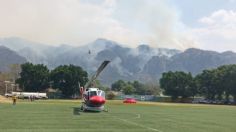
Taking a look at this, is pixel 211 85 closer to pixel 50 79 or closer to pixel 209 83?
pixel 209 83

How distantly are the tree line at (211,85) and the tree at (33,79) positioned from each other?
52.7 meters

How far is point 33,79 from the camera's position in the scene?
194 meters

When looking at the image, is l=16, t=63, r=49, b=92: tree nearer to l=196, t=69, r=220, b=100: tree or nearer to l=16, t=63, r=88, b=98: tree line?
l=16, t=63, r=88, b=98: tree line

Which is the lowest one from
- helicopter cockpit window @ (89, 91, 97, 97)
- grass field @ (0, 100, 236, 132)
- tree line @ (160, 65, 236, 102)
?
grass field @ (0, 100, 236, 132)

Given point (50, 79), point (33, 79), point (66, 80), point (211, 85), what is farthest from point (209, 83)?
point (33, 79)

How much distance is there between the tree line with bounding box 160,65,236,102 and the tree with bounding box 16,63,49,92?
173ft

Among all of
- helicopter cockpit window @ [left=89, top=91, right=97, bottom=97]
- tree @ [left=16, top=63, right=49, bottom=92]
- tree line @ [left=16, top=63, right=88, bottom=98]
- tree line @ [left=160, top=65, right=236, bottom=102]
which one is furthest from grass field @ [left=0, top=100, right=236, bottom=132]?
tree @ [left=16, top=63, right=49, bottom=92]

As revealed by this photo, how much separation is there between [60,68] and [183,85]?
50100 mm

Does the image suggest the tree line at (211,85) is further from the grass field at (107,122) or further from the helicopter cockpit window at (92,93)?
the grass field at (107,122)

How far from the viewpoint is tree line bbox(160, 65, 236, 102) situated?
17675 centimetres

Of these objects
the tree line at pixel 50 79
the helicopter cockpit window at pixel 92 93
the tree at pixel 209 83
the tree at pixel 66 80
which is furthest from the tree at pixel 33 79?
the helicopter cockpit window at pixel 92 93

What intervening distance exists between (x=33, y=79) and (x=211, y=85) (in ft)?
228

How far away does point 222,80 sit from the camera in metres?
180

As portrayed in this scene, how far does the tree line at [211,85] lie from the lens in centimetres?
17675
